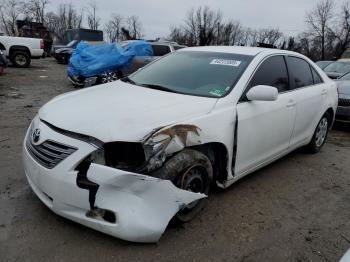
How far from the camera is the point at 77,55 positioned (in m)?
10.9

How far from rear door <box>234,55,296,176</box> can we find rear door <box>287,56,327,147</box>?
0.63ft

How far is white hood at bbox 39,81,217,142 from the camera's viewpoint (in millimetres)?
2611

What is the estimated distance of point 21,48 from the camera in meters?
15.5

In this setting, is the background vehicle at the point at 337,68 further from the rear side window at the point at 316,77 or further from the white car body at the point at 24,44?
the white car body at the point at 24,44

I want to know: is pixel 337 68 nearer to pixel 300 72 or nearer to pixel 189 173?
pixel 300 72

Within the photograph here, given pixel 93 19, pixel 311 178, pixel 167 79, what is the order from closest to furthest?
pixel 167 79
pixel 311 178
pixel 93 19

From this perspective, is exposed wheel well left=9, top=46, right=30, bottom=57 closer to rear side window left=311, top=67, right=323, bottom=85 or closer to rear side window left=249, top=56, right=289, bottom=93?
rear side window left=311, top=67, right=323, bottom=85

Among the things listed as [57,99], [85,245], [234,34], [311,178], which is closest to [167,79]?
[57,99]

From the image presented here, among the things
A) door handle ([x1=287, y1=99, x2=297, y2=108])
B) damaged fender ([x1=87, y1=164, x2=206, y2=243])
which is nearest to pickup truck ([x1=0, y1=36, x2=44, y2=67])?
door handle ([x1=287, y1=99, x2=297, y2=108])

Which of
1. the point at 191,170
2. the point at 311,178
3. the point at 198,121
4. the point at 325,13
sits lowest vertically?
A: the point at 311,178

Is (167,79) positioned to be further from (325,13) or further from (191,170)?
(325,13)

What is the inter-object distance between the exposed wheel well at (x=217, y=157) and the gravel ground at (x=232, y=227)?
33 centimetres

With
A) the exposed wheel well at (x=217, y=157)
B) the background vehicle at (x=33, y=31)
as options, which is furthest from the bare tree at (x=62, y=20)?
the exposed wheel well at (x=217, y=157)

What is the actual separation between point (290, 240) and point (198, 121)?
133 centimetres
